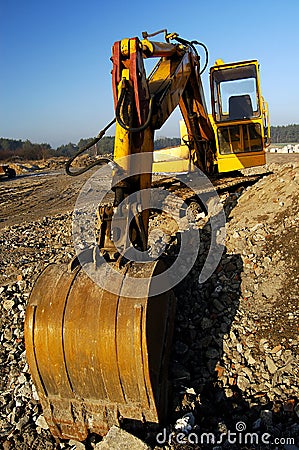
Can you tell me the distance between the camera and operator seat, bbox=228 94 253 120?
23.2 feet

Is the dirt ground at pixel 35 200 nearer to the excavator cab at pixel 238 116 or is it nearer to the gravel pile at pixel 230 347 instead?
the excavator cab at pixel 238 116

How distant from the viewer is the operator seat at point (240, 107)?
7074mm

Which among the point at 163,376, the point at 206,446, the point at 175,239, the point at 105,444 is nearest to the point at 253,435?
the point at 206,446

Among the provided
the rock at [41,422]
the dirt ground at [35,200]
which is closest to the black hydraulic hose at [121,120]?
the rock at [41,422]

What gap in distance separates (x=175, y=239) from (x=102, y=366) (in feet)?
9.39

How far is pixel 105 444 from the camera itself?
271 cm

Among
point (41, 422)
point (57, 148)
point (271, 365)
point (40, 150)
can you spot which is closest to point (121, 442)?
point (41, 422)

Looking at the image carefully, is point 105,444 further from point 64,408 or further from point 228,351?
point 228,351

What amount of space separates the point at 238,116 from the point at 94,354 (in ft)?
17.7
